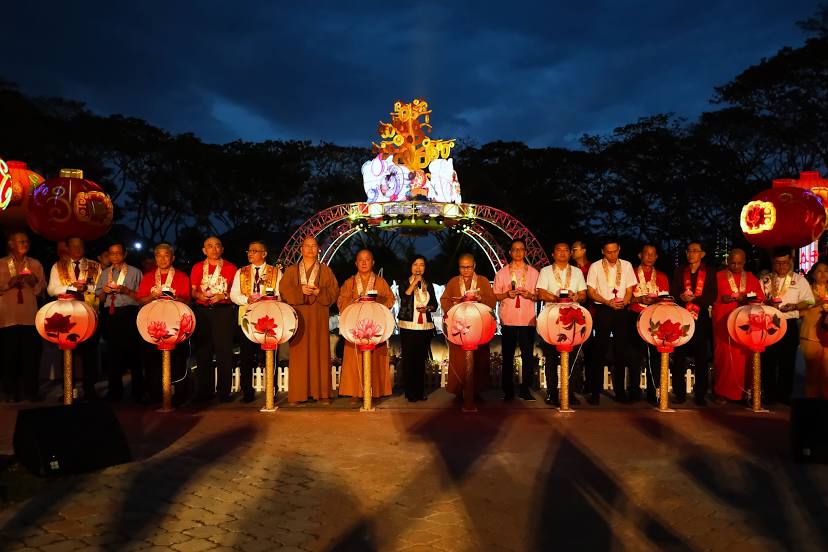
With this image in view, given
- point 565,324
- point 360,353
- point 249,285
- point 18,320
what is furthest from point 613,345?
point 18,320

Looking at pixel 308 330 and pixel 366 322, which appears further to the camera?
pixel 308 330

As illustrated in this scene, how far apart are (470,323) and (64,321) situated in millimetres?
3831

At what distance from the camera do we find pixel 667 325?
22.1 feet

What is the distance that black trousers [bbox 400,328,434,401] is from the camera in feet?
24.9

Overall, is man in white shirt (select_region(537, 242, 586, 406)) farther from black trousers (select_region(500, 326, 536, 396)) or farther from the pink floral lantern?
the pink floral lantern

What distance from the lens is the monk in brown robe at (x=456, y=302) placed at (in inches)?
291

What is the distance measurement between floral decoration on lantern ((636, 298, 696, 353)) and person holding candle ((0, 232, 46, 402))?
6342 mm

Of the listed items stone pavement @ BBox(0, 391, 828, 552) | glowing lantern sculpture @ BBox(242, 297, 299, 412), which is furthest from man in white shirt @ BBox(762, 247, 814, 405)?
glowing lantern sculpture @ BBox(242, 297, 299, 412)

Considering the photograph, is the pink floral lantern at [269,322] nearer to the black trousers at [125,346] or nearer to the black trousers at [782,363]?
the black trousers at [125,346]

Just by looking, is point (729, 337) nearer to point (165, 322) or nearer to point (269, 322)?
point (269, 322)

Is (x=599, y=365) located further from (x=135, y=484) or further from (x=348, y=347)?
(x=135, y=484)

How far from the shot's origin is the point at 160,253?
23.1ft

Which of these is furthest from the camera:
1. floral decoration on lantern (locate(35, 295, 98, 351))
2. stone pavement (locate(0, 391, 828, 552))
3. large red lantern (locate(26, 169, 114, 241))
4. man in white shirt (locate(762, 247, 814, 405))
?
large red lantern (locate(26, 169, 114, 241))

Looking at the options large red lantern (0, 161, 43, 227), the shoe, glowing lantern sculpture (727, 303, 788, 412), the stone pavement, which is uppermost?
large red lantern (0, 161, 43, 227)
